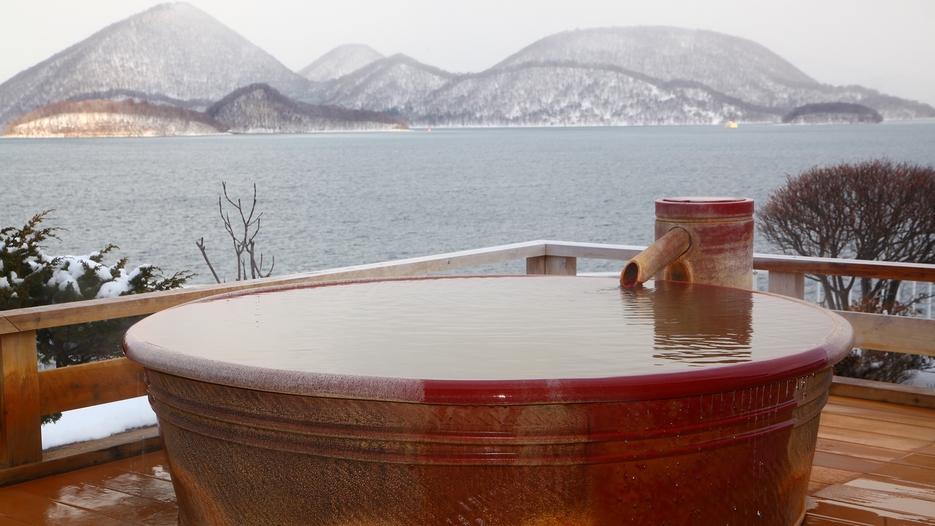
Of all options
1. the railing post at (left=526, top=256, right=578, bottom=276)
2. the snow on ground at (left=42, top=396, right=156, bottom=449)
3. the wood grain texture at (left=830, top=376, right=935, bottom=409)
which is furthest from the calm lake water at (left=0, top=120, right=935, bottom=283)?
the snow on ground at (left=42, top=396, right=156, bottom=449)

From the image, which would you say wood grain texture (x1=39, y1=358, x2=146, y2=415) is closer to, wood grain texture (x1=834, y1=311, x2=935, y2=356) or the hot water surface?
the hot water surface

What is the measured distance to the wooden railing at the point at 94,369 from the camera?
10.2 feet

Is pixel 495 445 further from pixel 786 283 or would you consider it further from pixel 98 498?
pixel 786 283

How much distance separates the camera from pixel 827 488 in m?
3.03

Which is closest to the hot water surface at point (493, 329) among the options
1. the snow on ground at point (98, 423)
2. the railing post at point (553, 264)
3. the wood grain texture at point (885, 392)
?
the snow on ground at point (98, 423)

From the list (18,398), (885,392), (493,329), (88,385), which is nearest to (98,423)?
(88,385)

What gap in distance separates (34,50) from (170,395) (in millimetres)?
92632

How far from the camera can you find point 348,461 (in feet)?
5.95

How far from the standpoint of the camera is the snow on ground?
3680 mm

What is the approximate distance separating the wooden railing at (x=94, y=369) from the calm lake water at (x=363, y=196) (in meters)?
22.4

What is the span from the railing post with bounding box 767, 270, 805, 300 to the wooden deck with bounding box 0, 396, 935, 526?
3.05 feet

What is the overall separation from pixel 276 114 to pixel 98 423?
410 feet

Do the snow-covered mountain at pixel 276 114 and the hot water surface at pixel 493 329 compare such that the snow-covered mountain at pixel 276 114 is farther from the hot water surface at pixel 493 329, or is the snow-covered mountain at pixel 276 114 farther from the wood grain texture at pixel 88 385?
the hot water surface at pixel 493 329

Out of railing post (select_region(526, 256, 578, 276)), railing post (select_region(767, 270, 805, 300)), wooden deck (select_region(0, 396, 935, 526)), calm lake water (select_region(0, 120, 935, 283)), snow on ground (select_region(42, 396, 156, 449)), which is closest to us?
wooden deck (select_region(0, 396, 935, 526))
